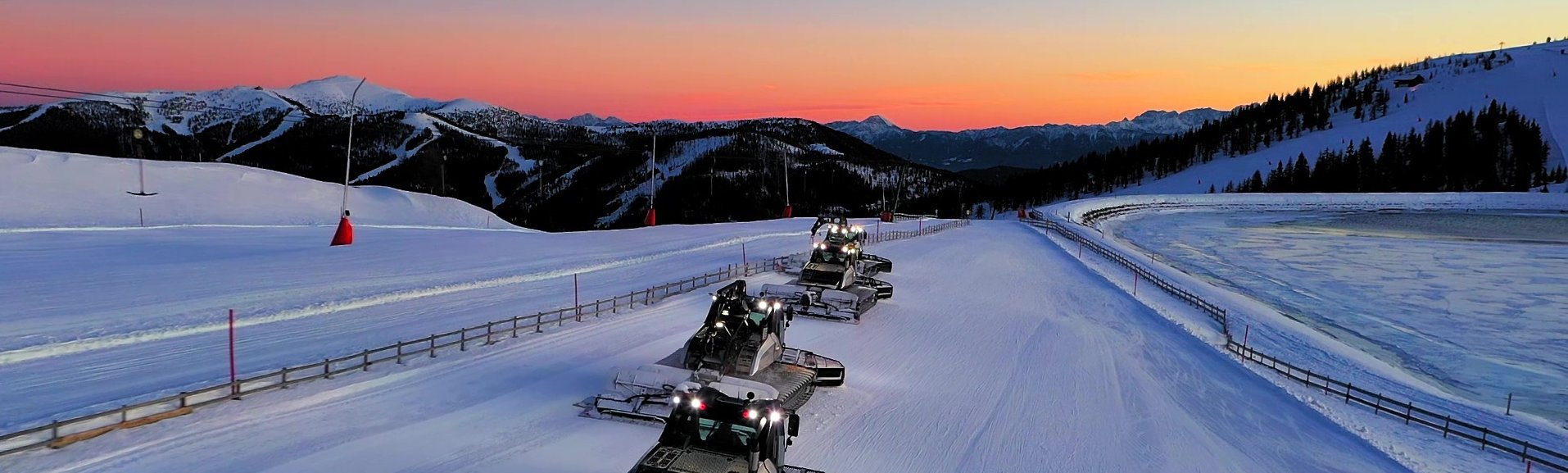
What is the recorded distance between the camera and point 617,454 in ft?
42.0

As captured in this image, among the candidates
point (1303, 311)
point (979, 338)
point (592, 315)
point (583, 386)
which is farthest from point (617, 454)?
point (1303, 311)

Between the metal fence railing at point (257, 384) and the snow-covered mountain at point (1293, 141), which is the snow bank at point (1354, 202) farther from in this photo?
the metal fence railing at point (257, 384)

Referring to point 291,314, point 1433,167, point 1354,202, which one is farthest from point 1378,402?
point 1433,167

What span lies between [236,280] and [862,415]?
25.3 meters

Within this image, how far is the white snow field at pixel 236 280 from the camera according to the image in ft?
58.7

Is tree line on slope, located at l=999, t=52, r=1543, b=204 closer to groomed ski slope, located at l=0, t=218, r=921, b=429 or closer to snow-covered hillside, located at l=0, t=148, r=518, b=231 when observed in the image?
snow-covered hillside, located at l=0, t=148, r=518, b=231

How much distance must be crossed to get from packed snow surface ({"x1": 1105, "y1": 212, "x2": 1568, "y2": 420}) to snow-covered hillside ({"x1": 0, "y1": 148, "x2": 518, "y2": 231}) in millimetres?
59170

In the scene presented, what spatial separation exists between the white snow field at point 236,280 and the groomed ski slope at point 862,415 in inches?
Result: 144

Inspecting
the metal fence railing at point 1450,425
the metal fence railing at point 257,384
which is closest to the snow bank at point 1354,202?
the metal fence railing at point 1450,425

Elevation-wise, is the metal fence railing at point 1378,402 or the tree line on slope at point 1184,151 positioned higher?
the tree line on slope at point 1184,151

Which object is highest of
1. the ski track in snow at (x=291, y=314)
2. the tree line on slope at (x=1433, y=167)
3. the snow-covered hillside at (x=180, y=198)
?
the tree line on slope at (x=1433, y=167)

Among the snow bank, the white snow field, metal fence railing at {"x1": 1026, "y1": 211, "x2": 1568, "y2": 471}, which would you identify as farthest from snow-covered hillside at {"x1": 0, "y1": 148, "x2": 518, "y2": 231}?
the snow bank

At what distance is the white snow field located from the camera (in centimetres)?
1789

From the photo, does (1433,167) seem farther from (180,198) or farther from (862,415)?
(180,198)
